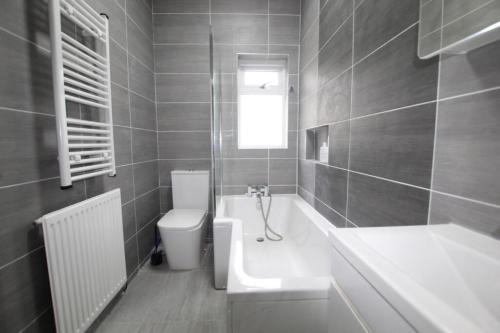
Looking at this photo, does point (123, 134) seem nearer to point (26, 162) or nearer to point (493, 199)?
point (26, 162)

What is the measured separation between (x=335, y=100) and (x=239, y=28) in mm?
1520

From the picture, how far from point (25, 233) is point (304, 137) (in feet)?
7.09

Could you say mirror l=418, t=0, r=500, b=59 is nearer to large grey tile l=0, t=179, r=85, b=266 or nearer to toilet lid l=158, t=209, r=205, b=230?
large grey tile l=0, t=179, r=85, b=266

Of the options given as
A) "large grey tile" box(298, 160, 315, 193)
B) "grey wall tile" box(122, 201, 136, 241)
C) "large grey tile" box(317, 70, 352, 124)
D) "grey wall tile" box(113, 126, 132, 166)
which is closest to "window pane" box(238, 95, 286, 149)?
"large grey tile" box(298, 160, 315, 193)

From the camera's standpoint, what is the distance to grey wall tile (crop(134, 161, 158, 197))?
79.5 inches

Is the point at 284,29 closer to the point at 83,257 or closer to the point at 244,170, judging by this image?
the point at 244,170

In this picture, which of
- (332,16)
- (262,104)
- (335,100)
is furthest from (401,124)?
(262,104)

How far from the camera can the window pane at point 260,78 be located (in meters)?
2.58

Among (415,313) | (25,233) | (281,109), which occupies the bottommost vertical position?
(25,233)

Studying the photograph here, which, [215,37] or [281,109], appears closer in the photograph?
[215,37]

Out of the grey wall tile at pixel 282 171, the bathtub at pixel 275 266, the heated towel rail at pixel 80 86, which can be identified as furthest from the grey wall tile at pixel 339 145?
the heated towel rail at pixel 80 86

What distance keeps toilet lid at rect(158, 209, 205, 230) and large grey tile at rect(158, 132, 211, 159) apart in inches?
25.7

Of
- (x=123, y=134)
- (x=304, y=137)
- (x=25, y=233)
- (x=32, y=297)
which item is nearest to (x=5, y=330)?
(x=32, y=297)

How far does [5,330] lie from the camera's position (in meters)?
0.92
